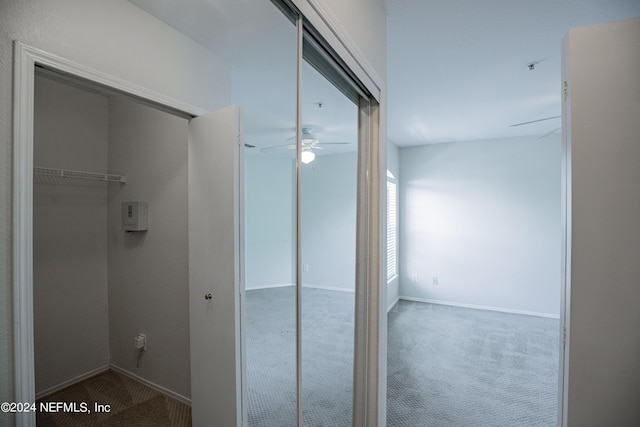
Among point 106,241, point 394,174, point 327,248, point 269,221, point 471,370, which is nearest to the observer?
point 106,241

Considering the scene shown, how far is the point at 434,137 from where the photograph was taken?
4.35 m

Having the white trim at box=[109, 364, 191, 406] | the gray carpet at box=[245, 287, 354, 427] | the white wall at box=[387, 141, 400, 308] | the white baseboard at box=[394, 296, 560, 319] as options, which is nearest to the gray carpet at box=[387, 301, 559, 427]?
the white baseboard at box=[394, 296, 560, 319]

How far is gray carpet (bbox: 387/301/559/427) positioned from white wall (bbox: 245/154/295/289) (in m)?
1.85

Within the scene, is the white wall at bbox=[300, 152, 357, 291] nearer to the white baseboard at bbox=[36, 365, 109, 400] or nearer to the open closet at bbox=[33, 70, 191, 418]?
the open closet at bbox=[33, 70, 191, 418]

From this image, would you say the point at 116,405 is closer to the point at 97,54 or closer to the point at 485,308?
the point at 97,54

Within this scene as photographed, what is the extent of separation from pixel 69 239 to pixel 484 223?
5029mm

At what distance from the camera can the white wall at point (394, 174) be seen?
14.6 feet

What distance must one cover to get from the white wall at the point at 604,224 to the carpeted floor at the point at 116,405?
137 cm

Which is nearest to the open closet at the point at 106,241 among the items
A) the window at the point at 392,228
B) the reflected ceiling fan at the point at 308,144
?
the reflected ceiling fan at the point at 308,144

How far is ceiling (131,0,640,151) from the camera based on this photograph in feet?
2.58

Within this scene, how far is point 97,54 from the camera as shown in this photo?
1.47 feet

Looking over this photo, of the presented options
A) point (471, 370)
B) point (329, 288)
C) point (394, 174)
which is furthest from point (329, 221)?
point (394, 174)

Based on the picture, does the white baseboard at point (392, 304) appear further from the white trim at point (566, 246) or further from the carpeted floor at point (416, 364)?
the white trim at point (566, 246)

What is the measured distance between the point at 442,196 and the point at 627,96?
384 centimetres
